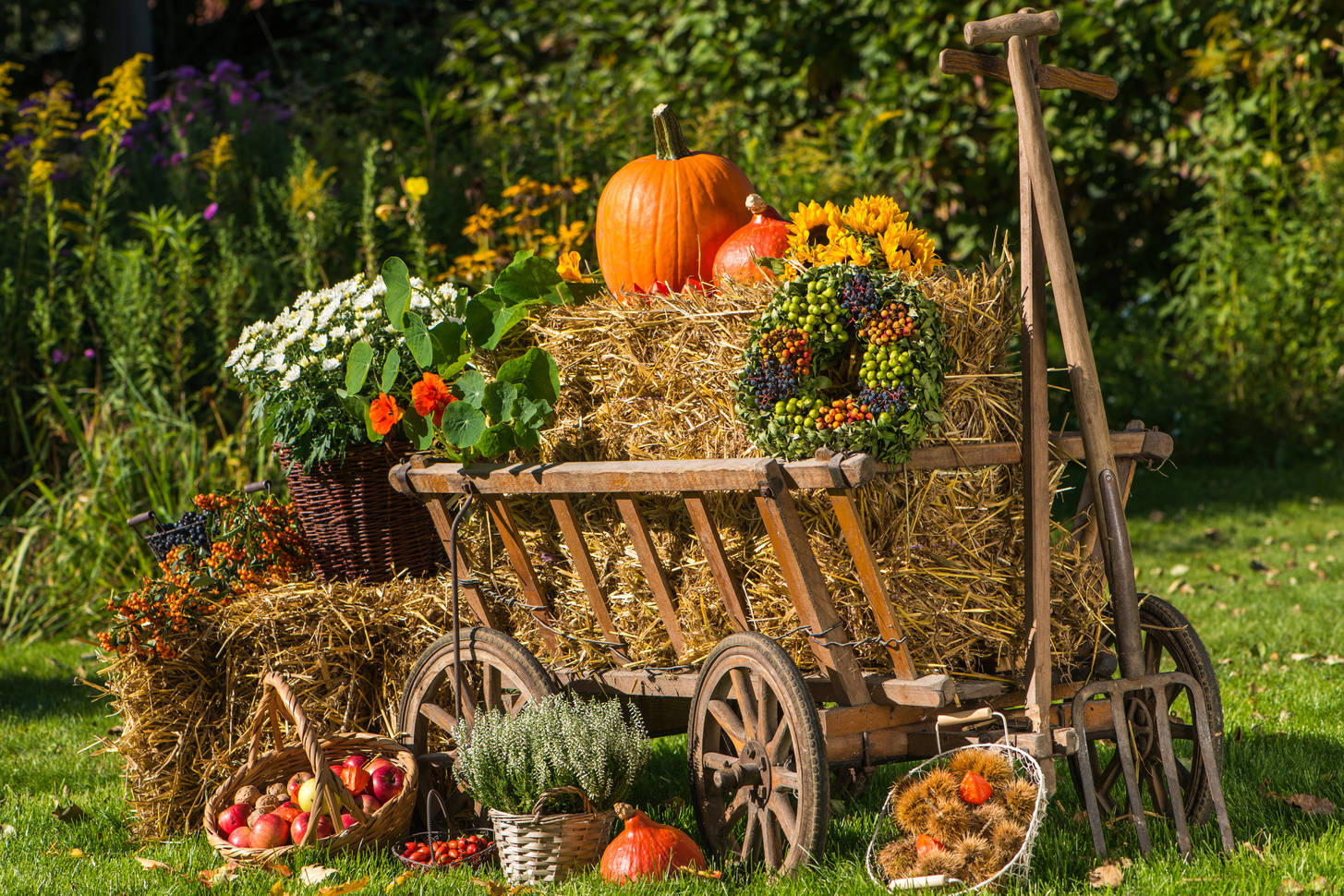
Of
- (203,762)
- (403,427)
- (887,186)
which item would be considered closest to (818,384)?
(403,427)

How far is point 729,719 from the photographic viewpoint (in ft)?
9.05

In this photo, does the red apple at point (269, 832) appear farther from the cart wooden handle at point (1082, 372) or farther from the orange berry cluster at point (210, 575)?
the cart wooden handle at point (1082, 372)

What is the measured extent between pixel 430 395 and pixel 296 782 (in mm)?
1056

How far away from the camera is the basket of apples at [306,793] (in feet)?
9.73

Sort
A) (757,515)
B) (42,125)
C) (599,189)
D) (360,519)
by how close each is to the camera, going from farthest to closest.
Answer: (599,189)
(42,125)
(360,519)
(757,515)

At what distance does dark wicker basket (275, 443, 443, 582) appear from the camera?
3578 mm

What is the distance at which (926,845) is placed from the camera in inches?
99.3

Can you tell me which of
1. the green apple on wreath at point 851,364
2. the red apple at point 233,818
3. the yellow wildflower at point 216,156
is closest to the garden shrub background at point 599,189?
the yellow wildflower at point 216,156

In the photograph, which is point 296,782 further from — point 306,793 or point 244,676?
point 244,676

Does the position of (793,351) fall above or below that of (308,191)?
below

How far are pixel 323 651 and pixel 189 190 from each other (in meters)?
4.12

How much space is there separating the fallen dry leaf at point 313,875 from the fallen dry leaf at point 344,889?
4.0 inches

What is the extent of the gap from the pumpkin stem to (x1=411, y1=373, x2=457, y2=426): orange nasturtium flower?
37.9 inches

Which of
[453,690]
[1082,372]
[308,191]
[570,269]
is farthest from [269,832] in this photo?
[308,191]
